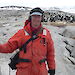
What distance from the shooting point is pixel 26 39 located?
321 centimetres

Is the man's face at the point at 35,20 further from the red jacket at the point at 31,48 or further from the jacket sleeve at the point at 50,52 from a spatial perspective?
the jacket sleeve at the point at 50,52

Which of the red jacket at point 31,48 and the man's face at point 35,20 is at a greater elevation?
the man's face at point 35,20

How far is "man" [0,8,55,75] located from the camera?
3209mm

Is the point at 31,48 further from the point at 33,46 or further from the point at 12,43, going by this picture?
the point at 12,43

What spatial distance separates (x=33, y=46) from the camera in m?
3.19

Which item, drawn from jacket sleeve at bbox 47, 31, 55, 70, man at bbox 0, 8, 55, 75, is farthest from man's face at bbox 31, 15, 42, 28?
jacket sleeve at bbox 47, 31, 55, 70

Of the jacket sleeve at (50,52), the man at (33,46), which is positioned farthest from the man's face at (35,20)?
the jacket sleeve at (50,52)

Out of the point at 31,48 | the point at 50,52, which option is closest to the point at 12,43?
the point at 31,48

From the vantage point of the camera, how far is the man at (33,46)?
10.5ft

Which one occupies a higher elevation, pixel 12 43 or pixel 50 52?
pixel 12 43

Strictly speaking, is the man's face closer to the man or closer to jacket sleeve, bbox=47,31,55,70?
the man

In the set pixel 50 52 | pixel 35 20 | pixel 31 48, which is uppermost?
pixel 35 20

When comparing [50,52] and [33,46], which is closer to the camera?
[33,46]

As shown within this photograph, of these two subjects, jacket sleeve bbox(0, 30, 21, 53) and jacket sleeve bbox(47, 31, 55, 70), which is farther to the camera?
jacket sleeve bbox(47, 31, 55, 70)
